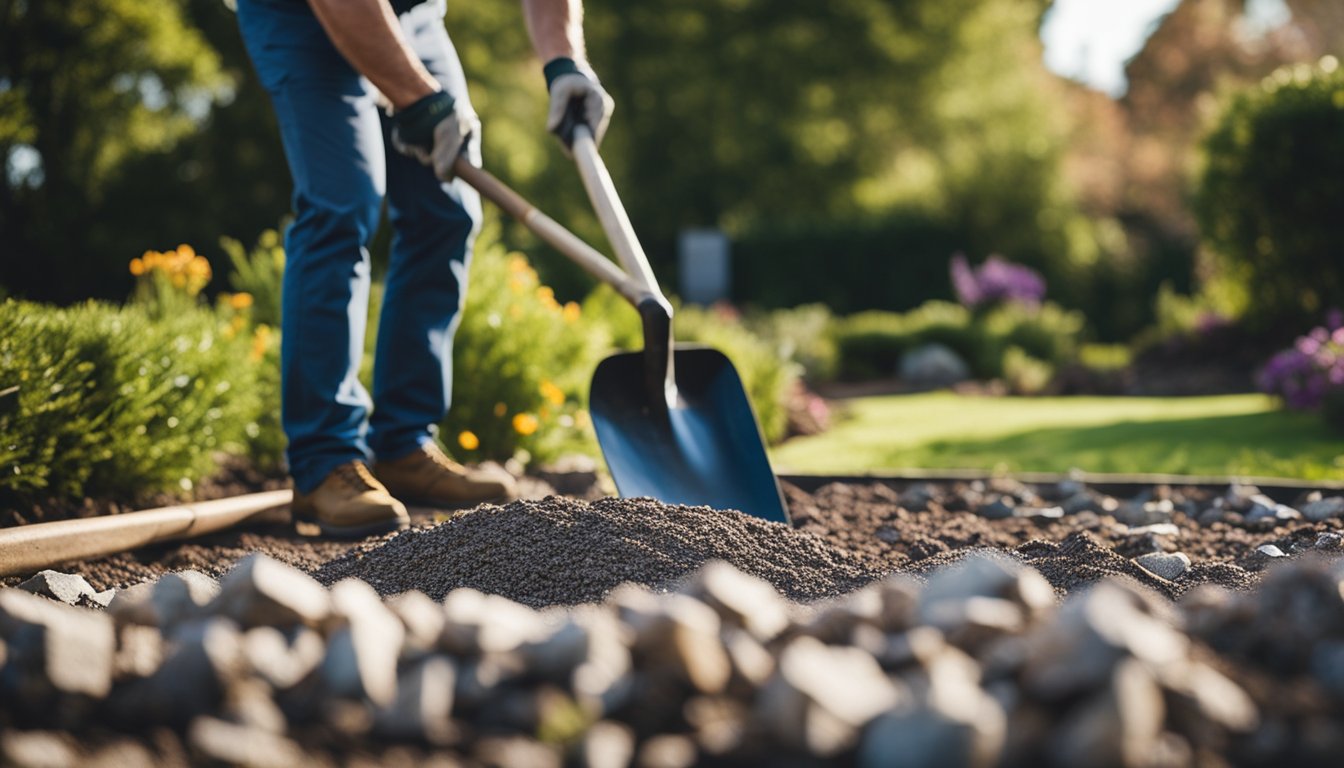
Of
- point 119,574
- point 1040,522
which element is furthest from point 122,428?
point 1040,522

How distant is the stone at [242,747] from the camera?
3.32 ft

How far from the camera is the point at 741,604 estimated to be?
1.27m

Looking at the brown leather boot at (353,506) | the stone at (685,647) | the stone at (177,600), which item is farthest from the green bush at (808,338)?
the stone at (685,647)

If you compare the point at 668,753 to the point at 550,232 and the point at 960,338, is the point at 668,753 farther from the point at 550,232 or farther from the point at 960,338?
the point at 960,338

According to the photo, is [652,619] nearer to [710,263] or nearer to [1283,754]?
[1283,754]

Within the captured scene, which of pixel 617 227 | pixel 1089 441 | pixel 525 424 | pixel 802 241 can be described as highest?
pixel 617 227

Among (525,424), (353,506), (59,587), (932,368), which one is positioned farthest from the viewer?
(932,368)

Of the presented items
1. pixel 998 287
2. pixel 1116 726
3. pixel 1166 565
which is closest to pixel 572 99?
pixel 1166 565

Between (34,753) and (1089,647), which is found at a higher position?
(1089,647)

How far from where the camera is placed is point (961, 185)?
15.1 metres

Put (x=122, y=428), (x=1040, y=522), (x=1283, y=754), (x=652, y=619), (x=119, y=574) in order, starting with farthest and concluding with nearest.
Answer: (x=1040, y=522), (x=122, y=428), (x=119, y=574), (x=652, y=619), (x=1283, y=754)

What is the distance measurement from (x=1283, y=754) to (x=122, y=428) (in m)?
2.61

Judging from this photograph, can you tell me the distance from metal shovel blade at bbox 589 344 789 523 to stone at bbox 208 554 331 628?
1333 mm

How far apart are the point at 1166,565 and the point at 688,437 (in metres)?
1.11
